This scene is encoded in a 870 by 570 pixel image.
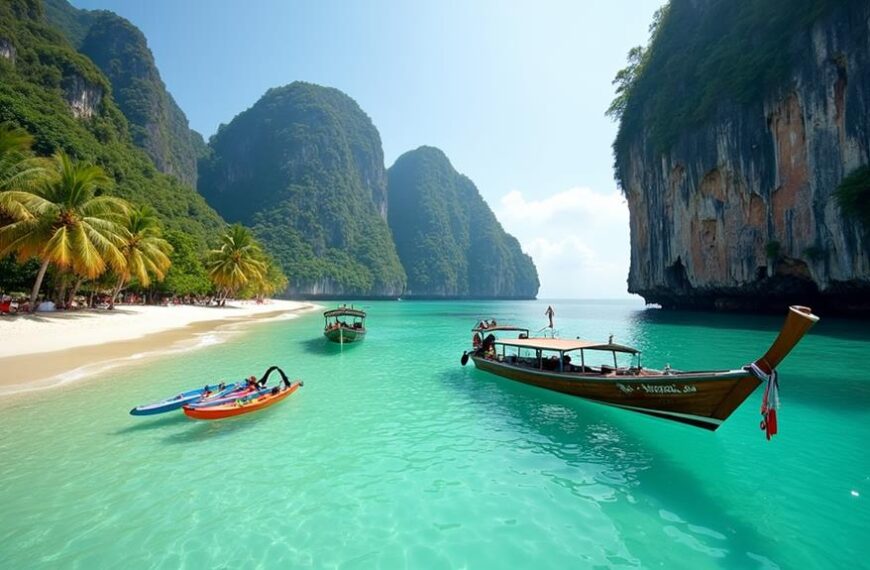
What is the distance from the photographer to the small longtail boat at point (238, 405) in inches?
428

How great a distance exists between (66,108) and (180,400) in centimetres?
9267

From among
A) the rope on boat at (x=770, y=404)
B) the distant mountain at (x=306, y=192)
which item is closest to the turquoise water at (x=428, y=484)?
the rope on boat at (x=770, y=404)

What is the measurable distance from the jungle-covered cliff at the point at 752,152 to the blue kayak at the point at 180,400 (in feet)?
130

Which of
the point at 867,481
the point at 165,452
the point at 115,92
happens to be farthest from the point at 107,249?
the point at 115,92

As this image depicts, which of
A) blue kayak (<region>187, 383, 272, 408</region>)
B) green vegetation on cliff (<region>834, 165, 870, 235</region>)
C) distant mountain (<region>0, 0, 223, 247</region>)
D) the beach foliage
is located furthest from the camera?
distant mountain (<region>0, 0, 223, 247</region>)

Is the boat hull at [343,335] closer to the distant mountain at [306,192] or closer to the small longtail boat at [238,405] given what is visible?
the small longtail boat at [238,405]

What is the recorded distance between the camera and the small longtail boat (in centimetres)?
1088

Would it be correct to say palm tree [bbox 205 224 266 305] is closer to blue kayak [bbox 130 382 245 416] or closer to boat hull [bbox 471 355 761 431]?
blue kayak [bbox 130 382 245 416]

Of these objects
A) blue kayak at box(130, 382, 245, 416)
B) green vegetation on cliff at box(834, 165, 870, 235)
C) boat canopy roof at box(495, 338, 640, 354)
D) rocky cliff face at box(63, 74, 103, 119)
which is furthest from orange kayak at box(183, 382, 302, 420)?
rocky cliff face at box(63, 74, 103, 119)

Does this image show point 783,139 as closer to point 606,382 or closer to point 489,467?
point 606,382

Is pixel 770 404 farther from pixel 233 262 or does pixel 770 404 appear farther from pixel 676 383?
pixel 233 262

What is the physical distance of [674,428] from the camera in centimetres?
1127

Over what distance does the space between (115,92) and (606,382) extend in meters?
167

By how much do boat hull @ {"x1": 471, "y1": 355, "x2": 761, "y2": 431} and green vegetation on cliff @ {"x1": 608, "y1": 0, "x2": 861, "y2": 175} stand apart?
38.1m
